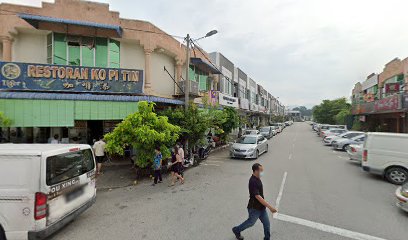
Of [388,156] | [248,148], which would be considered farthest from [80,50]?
[388,156]

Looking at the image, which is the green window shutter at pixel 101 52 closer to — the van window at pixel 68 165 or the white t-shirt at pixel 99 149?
the white t-shirt at pixel 99 149

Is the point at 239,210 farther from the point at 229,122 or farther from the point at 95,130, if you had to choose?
the point at 229,122

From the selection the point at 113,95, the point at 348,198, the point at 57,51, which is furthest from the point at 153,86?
the point at 348,198

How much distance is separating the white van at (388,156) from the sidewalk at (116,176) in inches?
376

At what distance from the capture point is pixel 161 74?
13.7 m

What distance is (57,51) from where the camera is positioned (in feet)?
34.6

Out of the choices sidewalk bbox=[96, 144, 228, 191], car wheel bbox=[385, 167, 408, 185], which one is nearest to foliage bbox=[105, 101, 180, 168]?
sidewalk bbox=[96, 144, 228, 191]

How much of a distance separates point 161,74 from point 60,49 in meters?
5.57

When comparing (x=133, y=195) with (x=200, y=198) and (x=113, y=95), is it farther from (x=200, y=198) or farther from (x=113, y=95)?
(x=113, y=95)

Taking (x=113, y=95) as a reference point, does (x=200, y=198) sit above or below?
below

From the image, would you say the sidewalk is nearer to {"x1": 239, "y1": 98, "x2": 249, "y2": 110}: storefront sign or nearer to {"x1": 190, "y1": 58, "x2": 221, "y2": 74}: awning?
{"x1": 190, "y1": 58, "x2": 221, "y2": 74}: awning

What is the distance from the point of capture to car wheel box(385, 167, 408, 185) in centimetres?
792

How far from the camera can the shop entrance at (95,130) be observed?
472 inches

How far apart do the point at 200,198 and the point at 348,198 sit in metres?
4.70
